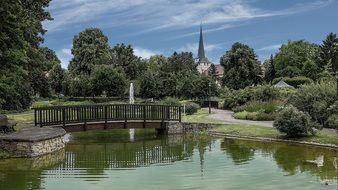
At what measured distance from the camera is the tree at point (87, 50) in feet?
253

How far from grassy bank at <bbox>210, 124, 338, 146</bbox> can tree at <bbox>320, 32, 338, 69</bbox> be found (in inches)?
1860

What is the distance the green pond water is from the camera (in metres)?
14.6

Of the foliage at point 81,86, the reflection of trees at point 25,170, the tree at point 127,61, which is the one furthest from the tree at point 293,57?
the reflection of trees at point 25,170

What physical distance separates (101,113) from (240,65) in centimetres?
4163

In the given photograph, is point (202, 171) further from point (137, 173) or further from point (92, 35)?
point (92, 35)

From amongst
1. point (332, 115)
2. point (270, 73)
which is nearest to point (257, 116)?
point (332, 115)

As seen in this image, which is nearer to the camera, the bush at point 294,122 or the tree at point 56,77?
the bush at point 294,122

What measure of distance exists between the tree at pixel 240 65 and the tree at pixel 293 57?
1346cm

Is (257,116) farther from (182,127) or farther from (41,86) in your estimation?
(41,86)

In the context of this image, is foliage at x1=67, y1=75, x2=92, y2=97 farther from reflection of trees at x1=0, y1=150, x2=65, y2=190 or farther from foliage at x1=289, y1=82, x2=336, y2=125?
reflection of trees at x1=0, y1=150, x2=65, y2=190

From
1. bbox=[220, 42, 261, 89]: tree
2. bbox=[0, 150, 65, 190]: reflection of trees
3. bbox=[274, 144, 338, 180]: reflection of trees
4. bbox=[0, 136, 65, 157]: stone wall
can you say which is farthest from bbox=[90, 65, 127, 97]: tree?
bbox=[0, 136, 65, 157]: stone wall

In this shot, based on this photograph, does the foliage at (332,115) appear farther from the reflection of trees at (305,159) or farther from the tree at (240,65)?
the tree at (240,65)

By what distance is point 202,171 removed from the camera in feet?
55.1

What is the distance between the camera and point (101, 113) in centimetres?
2920
